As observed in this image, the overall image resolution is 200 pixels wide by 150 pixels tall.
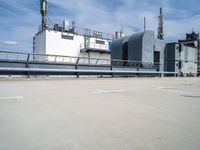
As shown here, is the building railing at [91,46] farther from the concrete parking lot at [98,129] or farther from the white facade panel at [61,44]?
the concrete parking lot at [98,129]

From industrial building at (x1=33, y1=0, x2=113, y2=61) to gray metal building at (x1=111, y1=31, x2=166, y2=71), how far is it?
7.85m

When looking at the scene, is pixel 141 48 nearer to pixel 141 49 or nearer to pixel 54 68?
pixel 141 49

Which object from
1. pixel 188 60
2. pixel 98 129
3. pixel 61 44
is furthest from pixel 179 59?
pixel 98 129

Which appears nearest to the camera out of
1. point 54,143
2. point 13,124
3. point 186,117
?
point 54,143

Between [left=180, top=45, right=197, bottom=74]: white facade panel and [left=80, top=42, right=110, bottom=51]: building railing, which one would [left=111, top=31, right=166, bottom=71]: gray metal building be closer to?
[left=180, top=45, right=197, bottom=74]: white facade panel

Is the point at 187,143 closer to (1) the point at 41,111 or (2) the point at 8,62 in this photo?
(1) the point at 41,111

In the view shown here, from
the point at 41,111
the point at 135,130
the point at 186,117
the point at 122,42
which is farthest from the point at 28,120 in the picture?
the point at 122,42

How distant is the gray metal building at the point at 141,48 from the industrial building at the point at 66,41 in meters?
7.85

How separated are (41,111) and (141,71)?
56.6 feet

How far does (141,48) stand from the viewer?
2320 cm

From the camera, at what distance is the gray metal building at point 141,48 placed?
76.6 feet

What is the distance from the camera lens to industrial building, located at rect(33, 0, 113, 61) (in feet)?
99.6

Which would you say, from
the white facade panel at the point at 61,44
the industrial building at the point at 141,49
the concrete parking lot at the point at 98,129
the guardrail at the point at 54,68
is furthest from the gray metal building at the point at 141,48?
the concrete parking lot at the point at 98,129

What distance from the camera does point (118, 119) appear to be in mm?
3266
